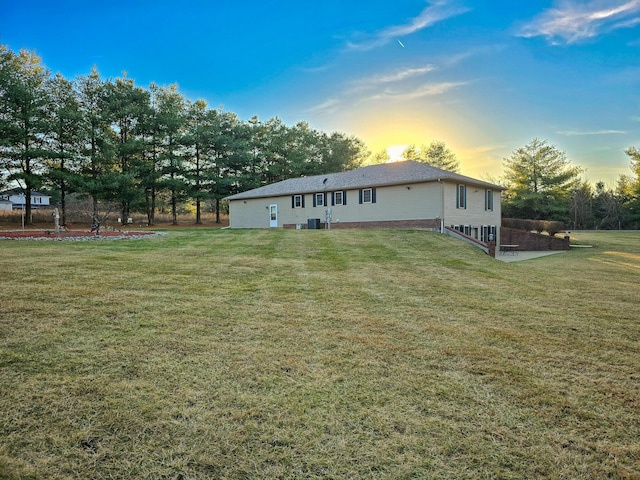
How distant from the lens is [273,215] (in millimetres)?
26203

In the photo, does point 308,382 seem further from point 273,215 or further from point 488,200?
point 273,215

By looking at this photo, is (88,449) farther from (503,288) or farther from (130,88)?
(130,88)

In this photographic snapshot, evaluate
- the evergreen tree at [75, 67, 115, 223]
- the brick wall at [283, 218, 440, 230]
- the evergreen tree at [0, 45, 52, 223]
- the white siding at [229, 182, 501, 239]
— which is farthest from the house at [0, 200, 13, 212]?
the brick wall at [283, 218, 440, 230]

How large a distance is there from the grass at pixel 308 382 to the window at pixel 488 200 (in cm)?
1688

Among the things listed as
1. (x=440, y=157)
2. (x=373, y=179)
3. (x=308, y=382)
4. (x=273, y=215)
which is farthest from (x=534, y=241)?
(x=440, y=157)

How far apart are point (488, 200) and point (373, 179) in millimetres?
7812

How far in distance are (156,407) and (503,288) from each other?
666cm

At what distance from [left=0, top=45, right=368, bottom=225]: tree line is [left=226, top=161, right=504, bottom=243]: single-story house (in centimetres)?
1092

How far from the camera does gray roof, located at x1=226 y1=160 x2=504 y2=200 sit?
1905 centimetres

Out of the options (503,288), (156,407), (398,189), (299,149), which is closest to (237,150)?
(299,149)

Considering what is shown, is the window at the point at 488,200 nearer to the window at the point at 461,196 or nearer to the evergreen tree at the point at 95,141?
the window at the point at 461,196

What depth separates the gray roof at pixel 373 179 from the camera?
1905 centimetres

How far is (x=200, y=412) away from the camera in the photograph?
241 cm

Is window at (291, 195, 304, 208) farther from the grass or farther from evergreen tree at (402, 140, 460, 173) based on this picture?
evergreen tree at (402, 140, 460, 173)
